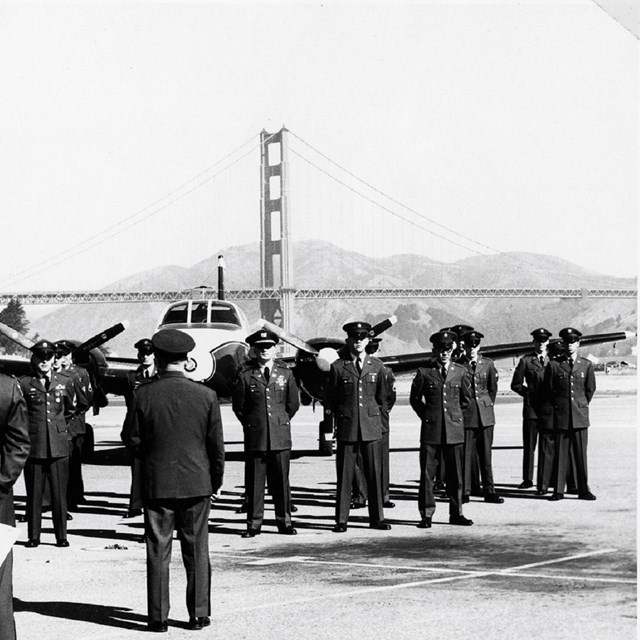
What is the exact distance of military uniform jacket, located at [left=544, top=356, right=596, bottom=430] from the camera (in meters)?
12.0

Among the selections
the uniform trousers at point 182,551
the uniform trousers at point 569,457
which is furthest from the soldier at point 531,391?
the uniform trousers at point 182,551

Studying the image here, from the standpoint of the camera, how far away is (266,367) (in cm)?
1056

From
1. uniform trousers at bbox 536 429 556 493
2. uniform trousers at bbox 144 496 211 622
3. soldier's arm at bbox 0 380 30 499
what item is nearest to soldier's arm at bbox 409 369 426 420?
uniform trousers at bbox 536 429 556 493

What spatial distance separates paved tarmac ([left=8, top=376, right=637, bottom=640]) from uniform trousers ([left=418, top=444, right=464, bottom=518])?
0.93ft

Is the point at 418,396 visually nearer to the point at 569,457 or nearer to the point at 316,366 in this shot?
the point at 569,457

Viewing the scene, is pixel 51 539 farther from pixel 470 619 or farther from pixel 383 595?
pixel 470 619

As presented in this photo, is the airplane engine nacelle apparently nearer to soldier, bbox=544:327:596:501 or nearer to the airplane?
the airplane

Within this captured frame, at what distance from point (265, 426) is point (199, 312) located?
680cm

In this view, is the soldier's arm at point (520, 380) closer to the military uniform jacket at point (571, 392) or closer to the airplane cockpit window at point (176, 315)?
the military uniform jacket at point (571, 392)

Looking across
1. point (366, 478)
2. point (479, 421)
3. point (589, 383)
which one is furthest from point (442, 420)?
point (589, 383)

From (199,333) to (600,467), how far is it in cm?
649

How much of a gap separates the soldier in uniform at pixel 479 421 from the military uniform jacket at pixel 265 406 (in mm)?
2523

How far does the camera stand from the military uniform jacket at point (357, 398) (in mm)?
10312

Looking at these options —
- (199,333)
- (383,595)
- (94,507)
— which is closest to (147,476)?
(383,595)
